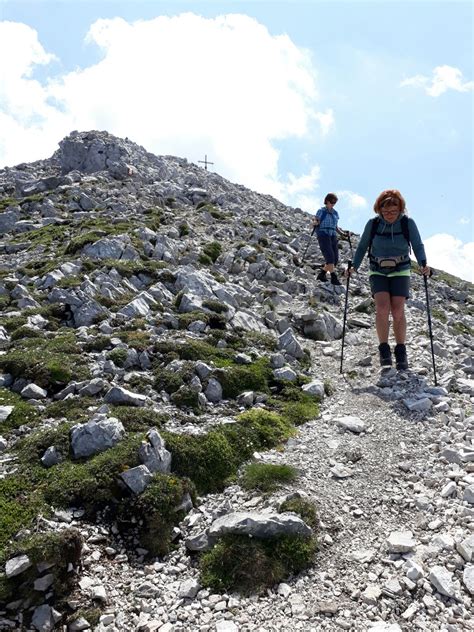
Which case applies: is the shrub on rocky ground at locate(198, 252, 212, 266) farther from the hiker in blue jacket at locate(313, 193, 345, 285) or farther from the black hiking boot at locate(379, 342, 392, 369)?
the black hiking boot at locate(379, 342, 392, 369)

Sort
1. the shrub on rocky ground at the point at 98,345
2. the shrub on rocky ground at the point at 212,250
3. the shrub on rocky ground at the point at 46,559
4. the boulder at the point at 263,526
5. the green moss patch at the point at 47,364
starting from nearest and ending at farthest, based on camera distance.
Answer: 1. the shrub on rocky ground at the point at 46,559
2. the boulder at the point at 263,526
3. the green moss patch at the point at 47,364
4. the shrub on rocky ground at the point at 98,345
5. the shrub on rocky ground at the point at 212,250

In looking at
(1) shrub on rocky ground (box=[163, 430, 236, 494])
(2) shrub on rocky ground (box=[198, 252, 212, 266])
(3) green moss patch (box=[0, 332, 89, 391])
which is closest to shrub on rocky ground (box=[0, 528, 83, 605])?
(1) shrub on rocky ground (box=[163, 430, 236, 494])

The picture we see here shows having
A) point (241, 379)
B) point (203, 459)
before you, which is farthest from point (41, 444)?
point (241, 379)

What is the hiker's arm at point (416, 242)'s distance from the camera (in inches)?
456

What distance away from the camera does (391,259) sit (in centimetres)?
1175

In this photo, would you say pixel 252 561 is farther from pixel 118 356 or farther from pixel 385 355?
pixel 385 355

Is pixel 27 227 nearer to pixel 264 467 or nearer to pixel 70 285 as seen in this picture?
pixel 70 285

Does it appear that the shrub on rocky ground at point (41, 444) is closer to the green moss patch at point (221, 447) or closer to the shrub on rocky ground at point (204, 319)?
the green moss patch at point (221, 447)

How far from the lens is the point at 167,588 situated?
562cm

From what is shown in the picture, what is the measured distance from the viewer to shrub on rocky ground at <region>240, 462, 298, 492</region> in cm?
735

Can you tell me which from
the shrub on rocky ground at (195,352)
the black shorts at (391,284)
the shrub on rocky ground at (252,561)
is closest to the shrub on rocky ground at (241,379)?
the shrub on rocky ground at (195,352)

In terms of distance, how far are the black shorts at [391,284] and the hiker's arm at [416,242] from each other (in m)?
0.60

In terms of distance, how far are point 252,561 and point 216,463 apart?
7.69 ft

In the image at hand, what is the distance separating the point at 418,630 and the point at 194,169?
199 feet
